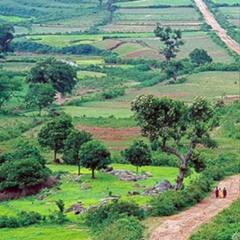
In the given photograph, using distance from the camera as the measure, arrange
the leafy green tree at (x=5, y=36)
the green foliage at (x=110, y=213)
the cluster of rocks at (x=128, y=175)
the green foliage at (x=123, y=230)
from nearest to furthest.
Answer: the green foliage at (x=123, y=230), the green foliage at (x=110, y=213), the cluster of rocks at (x=128, y=175), the leafy green tree at (x=5, y=36)

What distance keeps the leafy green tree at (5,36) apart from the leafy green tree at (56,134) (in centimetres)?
5781

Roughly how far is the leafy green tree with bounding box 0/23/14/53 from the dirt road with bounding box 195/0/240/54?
3270 centimetres

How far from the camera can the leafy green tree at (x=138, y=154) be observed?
47.2 meters

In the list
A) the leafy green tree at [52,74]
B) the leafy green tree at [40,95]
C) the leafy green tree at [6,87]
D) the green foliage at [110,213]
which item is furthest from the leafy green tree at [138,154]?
the leafy green tree at [52,74]

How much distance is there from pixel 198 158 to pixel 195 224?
7.58 m

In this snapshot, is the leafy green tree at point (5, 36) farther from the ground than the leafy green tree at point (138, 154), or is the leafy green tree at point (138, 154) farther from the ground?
the leafy green tree at point (5, 36)

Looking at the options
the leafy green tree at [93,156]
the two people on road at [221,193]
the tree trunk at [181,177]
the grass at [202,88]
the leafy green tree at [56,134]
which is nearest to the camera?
the tree trunk at [181,177]

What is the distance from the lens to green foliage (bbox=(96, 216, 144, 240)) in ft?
106

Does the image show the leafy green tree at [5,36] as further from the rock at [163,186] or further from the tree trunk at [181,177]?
the tree trunk at [181,177]

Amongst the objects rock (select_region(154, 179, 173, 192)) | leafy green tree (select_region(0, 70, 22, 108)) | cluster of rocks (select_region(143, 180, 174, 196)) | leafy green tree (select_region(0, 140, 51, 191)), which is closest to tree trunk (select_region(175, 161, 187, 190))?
cluster of rocks (select_region(143, 180, 174, 196))

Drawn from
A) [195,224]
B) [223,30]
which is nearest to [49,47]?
[223,30]

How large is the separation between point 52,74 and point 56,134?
27.7 metres

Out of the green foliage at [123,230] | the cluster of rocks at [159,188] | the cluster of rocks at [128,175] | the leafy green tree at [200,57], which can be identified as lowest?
the green foliage at [123,230]

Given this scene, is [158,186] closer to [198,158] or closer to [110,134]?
[198,158]
